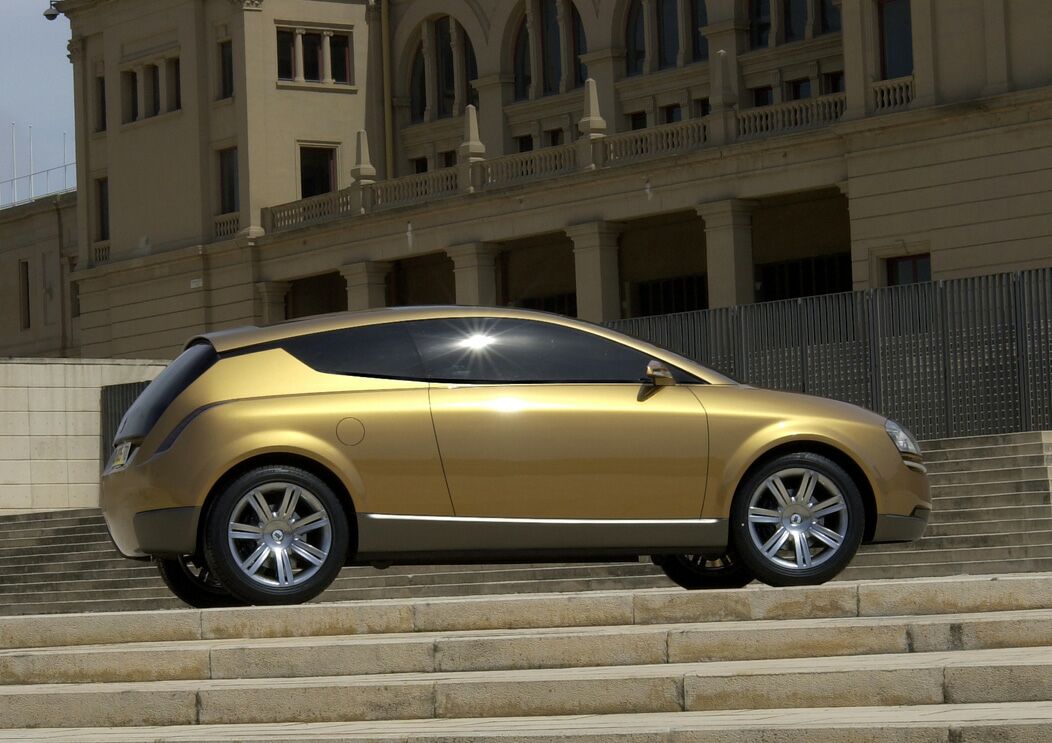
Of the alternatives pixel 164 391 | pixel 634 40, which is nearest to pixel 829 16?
pixel 634 40

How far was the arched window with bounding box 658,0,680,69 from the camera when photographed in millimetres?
49031

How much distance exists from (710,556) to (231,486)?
2813 millimetres

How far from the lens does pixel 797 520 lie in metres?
11.4

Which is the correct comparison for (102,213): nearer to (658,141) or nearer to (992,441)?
(658,141)

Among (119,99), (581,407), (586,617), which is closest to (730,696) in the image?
(586,617)

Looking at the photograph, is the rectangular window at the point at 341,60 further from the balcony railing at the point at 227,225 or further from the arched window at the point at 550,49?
the arched window at the point at 550,49

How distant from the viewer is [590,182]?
44562 millimetres

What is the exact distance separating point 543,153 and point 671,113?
466 cm

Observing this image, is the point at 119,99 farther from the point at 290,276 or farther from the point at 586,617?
the point at 586,617

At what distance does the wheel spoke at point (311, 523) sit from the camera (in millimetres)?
10938

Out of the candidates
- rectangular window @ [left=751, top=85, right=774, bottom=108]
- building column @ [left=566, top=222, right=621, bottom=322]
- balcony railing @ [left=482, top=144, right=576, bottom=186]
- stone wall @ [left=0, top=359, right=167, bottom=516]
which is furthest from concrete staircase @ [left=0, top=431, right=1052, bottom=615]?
rectangular window @ [left=751, top=85, right=774, bottom=108]

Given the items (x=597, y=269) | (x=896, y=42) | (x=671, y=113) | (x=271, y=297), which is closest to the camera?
(x=896, y=42)

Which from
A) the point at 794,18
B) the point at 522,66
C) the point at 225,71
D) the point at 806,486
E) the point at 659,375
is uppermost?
the point at 225,71

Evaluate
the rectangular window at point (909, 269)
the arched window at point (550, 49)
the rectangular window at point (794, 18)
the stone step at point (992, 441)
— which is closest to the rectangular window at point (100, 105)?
the arched window at point (550, 49)
